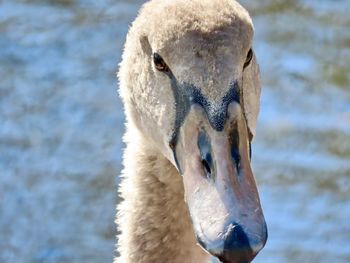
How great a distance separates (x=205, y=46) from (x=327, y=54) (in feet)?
14.7

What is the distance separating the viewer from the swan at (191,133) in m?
4.50

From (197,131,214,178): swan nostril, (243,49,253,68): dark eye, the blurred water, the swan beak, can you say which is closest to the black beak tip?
the swan beak

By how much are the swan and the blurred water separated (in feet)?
7.09

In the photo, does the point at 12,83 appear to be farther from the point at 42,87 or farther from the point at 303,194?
the point at 303,194

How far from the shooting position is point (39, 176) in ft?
26.8

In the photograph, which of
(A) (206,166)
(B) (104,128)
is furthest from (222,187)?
(B) (104,128)

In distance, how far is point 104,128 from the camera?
849 cm

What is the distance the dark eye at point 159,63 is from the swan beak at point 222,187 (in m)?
0.23

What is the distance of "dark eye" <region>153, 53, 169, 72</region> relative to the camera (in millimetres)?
4938

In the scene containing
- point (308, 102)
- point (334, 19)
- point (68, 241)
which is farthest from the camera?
point (334, 19)

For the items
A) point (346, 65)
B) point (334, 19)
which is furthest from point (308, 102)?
point (334, 19)

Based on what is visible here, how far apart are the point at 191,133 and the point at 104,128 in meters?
3.76

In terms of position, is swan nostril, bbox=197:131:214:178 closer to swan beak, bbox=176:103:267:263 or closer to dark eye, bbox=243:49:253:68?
swan beak, bbox=176:103:267:263

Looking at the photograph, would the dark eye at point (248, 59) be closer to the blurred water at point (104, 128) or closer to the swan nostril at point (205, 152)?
the swan nostril at point (205, 152)
